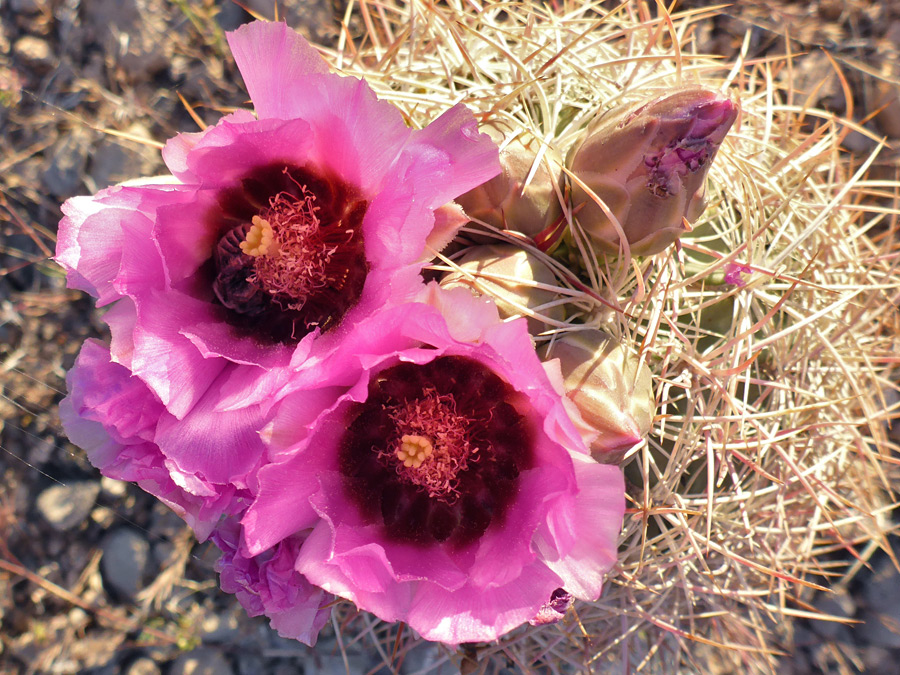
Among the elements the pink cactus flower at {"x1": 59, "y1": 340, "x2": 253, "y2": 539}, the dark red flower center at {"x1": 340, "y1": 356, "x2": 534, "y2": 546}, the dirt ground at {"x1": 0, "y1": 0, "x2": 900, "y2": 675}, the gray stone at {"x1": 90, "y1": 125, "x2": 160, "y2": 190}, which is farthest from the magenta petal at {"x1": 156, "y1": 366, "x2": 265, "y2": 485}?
the gray stone at {"x1": 90, "y1": 125, "x2": 160, "y2": 190}

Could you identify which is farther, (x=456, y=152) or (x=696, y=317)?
(x=696, y=317)

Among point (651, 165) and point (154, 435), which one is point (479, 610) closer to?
point (154, 435)

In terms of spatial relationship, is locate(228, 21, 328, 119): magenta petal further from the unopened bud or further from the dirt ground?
the dirt ground

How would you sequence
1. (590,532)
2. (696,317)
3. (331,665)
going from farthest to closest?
1. (331,665)
2. (696,317)
3. (590,532)

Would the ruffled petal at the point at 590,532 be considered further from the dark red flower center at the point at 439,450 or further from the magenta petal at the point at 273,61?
the magenta petal at the point at 273,61

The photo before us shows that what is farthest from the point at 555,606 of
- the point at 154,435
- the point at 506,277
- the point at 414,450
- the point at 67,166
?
the point at 67,166

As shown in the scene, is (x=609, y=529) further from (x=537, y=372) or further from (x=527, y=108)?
(x=527, y=108)
